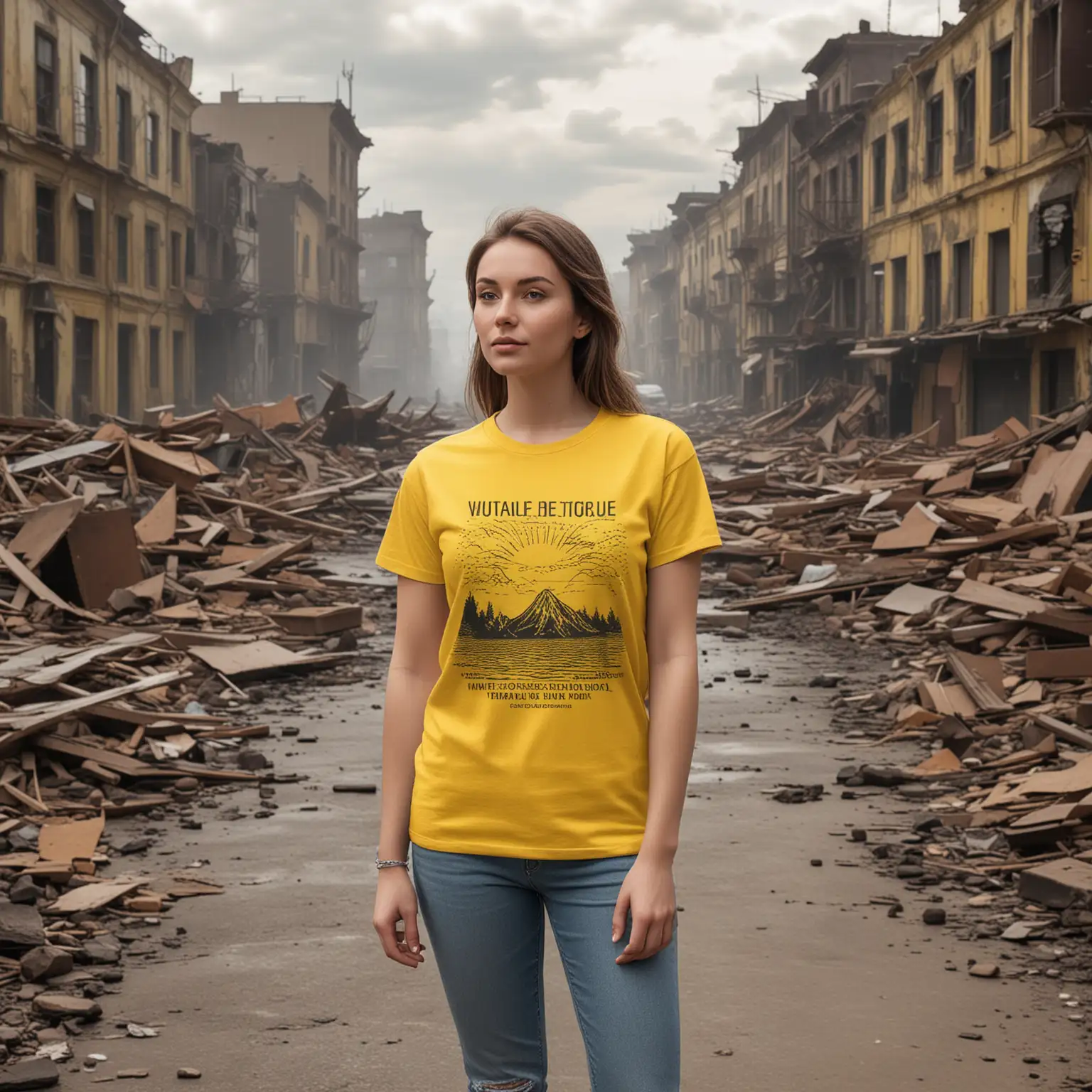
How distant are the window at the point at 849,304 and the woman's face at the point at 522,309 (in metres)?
42.8

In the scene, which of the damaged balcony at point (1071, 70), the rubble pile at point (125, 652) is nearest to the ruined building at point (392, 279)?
the damaged balcony at point (1071, 70)

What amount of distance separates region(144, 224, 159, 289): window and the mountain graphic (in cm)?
4253

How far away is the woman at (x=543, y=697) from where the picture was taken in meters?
2.52

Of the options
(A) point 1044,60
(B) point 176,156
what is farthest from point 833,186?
(B) point 176,156

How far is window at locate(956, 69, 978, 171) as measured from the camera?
3222 cm

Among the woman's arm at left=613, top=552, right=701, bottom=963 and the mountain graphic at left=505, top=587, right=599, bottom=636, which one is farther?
the mountain graphic at left=505, top=587, right=599, bottom=636

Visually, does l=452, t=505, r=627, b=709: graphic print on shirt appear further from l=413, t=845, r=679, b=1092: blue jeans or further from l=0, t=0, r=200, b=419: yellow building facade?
l=0, t=0, r=200, b=419: yellow building facade

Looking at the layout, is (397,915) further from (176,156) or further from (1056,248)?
(176,156)

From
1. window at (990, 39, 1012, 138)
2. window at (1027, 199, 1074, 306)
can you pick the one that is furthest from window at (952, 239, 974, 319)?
window at (1027, 199, 1074, 306)

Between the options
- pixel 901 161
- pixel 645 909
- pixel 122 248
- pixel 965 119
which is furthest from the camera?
pixel 122 248

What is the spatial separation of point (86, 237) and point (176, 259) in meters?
9.46

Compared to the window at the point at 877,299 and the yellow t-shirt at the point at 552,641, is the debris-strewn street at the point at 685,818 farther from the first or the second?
the window at the point at 877,299

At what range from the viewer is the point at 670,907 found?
246cm

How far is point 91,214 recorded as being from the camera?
3700cm
